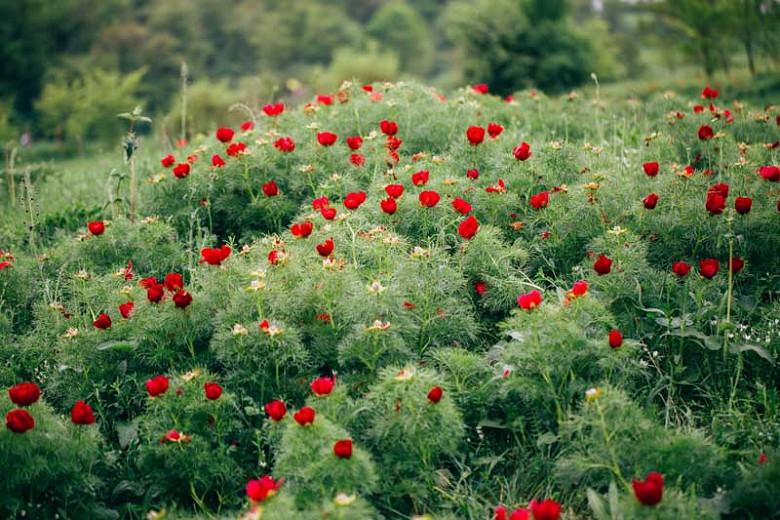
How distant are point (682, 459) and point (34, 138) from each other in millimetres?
25257

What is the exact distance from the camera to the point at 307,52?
27344 mm

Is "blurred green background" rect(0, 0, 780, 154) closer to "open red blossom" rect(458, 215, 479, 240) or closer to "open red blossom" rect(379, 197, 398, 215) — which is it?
"open red blossom" rect(379, 197, 398, 215)

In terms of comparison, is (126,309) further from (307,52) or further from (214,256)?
(307,52)

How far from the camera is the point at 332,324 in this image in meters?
2.68

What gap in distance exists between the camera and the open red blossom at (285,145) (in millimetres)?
3941

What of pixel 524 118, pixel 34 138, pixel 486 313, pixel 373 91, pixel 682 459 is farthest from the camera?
pixel 34 138

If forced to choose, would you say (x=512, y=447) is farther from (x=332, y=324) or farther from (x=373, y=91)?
(x=373, y=91)

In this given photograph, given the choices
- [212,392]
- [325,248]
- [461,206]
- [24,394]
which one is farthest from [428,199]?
[24,394]

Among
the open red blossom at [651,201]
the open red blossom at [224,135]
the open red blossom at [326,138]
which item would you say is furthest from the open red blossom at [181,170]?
the open red blossom at [651,201]

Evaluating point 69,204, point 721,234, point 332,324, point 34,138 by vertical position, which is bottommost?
point 34,138

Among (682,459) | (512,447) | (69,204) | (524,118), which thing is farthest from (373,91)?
(682,459)

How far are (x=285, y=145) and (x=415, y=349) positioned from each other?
168 cm

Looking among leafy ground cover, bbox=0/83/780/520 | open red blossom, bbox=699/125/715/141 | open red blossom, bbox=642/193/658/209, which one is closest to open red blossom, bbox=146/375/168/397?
leafy ground cover, bbox=0/83/780/520

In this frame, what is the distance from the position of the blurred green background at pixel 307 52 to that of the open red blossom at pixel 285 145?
5.80 feet
